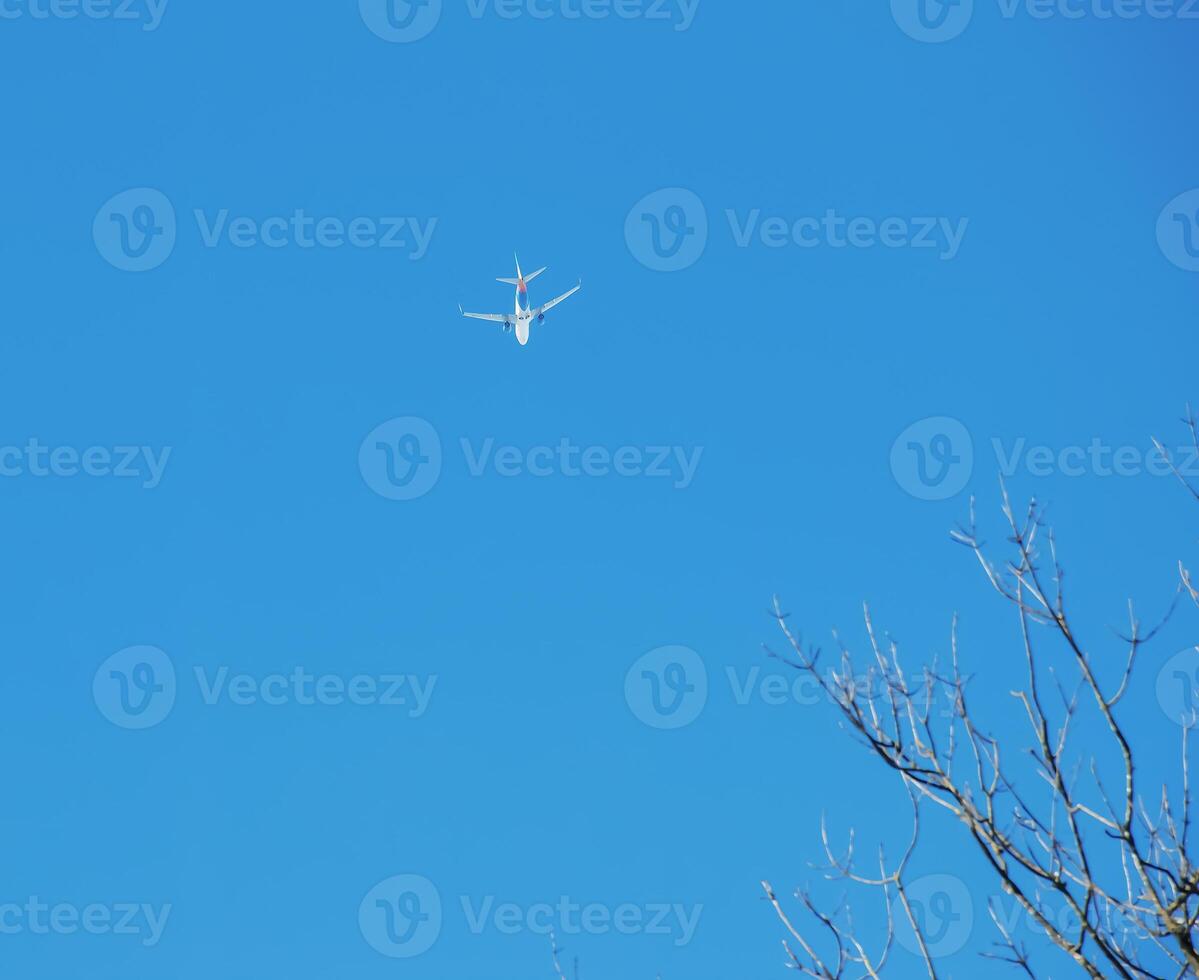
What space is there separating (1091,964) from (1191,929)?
432 millimetres

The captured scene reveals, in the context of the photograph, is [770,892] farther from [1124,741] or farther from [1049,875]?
[1124,741]

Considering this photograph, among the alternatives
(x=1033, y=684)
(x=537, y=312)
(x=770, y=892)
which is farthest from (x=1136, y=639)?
(x=537, y=312)

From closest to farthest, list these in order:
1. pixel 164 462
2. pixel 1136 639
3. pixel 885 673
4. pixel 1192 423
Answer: pixel 1136 639
pixel 885 673
pixel 1192 423
pixel 164 462

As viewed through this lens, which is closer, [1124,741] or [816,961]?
[1124,741]

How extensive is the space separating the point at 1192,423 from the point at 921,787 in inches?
96.2

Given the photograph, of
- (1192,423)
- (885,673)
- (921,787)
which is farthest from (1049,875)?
(1192,423)

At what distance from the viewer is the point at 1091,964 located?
20.3 feet

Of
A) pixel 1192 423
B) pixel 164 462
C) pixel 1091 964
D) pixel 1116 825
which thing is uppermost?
pixel 164 462

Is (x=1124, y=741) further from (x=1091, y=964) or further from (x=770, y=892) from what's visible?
(x=770, y=892)

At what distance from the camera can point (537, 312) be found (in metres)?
37.3

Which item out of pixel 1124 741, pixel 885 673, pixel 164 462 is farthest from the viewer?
pixel 164 462

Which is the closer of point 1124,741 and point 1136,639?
point 1124,741

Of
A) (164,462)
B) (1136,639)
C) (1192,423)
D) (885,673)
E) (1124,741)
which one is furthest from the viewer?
(164,462)

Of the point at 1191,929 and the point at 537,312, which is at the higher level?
the point at 537,312
